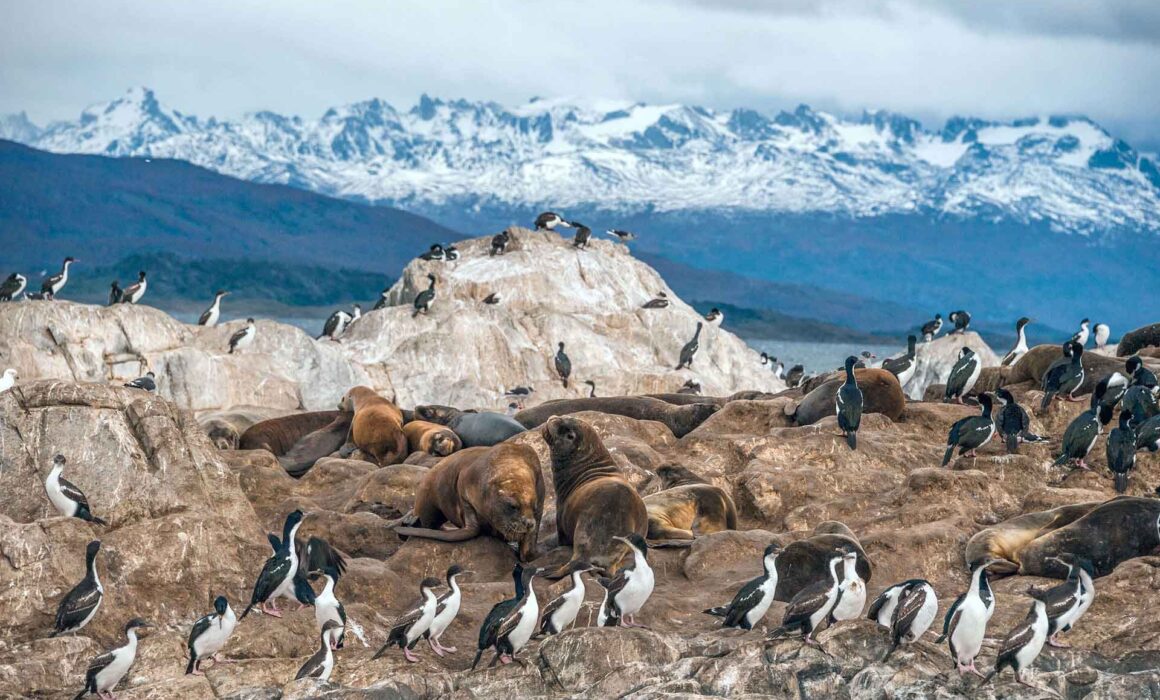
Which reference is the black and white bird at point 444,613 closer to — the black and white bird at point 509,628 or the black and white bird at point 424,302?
the black and white bird at point 509,628

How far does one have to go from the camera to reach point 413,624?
40.7 feet

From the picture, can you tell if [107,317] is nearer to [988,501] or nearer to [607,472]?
[607,472]

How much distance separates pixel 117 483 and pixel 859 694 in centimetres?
685

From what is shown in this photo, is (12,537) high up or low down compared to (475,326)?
up

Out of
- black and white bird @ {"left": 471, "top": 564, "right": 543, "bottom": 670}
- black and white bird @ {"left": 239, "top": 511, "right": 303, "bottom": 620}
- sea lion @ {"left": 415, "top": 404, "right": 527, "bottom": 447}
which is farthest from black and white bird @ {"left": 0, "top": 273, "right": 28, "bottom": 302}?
black and white bird @ {"left": 471, "top": 564, "right": 543, "bottom": 670}

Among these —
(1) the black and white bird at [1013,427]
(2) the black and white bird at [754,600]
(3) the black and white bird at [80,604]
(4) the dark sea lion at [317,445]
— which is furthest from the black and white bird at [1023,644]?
(4) the dark sea lion at [317,445]

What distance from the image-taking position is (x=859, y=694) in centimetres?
1169

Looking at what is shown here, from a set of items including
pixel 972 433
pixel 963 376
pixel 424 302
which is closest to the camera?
pixel 972 433

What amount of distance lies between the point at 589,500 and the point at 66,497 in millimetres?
4708

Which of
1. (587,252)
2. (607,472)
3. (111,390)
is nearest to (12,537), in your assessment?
(111,390)

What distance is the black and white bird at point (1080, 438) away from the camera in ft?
56.4

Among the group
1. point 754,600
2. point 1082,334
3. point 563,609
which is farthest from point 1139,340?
point 563,609

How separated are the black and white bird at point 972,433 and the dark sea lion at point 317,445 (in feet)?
31.0

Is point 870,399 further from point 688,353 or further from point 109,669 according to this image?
point 688,353
